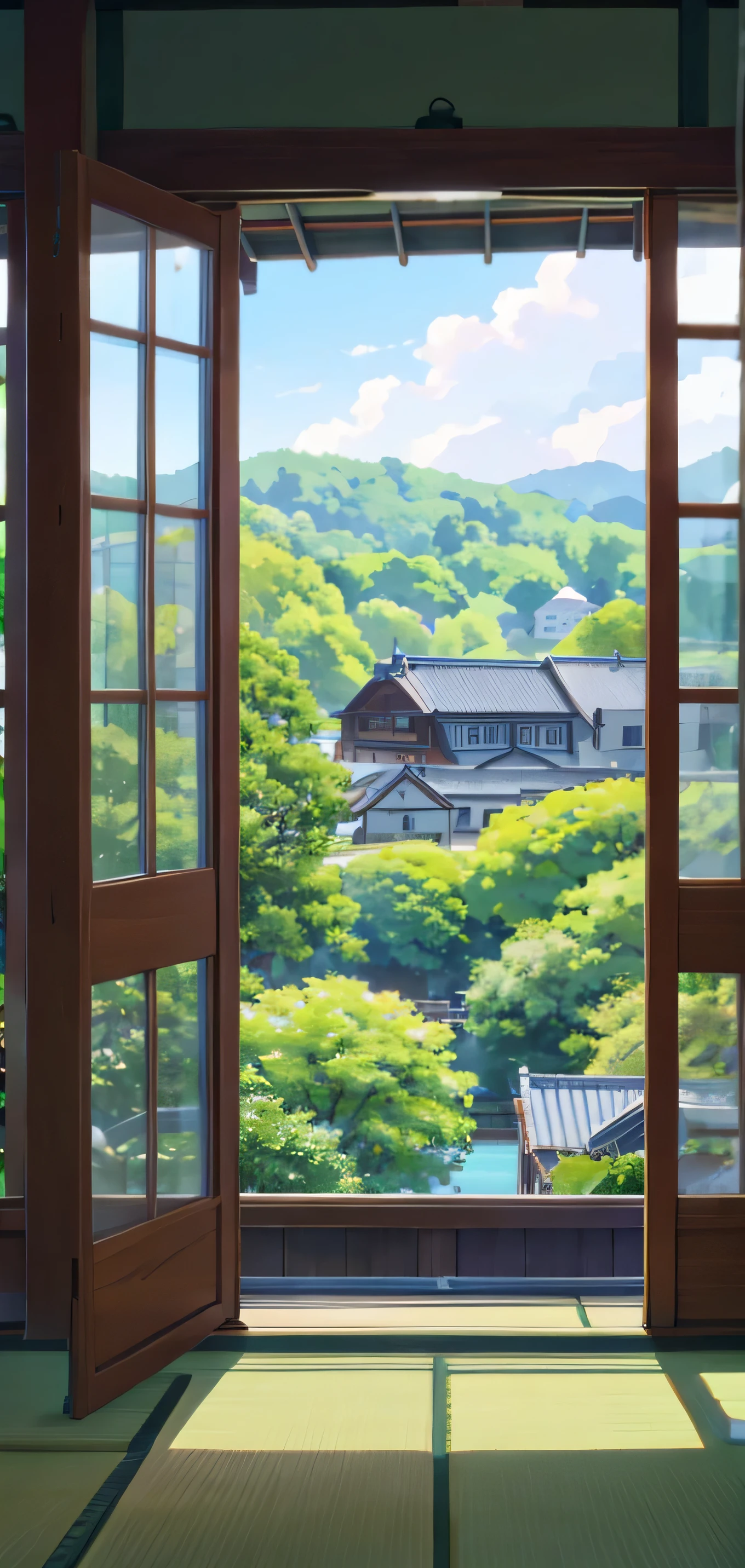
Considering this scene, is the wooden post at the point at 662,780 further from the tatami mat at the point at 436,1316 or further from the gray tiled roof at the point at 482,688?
the gray tiled roof at the point at 482,688

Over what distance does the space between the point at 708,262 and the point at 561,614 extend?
2.22m

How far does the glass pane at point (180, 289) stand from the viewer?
1787mm

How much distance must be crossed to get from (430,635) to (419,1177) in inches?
91.8

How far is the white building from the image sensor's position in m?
4.04

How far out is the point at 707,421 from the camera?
1.90 metres

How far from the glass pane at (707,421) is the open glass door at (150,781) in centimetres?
91

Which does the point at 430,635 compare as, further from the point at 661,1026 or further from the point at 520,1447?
the point at 520,1447

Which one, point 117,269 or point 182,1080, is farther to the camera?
point 182,1080

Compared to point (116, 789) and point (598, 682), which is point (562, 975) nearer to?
point (598, 682)

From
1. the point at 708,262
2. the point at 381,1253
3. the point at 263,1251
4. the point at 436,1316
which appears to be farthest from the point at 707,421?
the point at 263,1251

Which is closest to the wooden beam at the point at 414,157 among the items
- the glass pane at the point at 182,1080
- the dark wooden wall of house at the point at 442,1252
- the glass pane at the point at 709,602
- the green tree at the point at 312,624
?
the glass pane at the point at 709,602

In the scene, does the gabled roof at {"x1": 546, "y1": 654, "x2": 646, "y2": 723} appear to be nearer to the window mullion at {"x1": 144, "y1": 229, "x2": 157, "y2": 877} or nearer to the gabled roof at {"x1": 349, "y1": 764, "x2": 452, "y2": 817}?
the gabled roof at {"x1": 349, "y1": 764, "x2": 452, "y2": 817}

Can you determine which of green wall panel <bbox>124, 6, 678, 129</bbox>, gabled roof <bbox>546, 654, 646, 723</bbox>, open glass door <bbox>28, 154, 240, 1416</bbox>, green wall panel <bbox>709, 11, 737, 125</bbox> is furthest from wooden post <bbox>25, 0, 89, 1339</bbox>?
gabled roof <bbox>546, 654, 646, 723</bbox>

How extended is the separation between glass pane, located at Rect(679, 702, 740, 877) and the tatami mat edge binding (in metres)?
1.40
